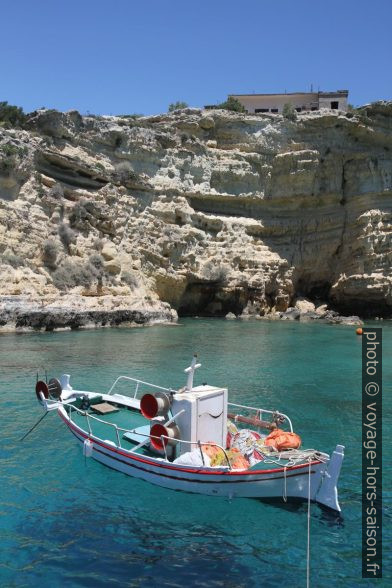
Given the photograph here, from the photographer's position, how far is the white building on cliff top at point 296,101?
5066cm

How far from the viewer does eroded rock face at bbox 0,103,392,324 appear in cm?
3550

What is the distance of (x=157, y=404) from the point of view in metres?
9.33

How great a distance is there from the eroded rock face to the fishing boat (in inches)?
930

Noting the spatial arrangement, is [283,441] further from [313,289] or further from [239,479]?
[313,289]

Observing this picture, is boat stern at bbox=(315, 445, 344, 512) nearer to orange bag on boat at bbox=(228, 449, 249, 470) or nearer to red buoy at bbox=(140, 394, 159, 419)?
orange bag on boat at bbox=(228, 449, 249, 470)

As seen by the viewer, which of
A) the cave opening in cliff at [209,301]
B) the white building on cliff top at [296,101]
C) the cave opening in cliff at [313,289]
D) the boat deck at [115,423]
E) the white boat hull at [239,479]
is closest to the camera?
the white boat hull at [239,479]

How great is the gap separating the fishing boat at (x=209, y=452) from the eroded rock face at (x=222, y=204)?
77.5ft

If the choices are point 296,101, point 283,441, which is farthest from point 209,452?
point 296,101

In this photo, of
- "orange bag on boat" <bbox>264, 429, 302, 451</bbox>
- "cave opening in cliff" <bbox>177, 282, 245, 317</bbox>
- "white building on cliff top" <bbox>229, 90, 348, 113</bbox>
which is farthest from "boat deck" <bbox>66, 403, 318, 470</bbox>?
"white building on cliff top" <bbox>229, 90, 348, 113</bbox>

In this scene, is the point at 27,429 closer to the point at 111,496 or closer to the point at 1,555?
the point at 111,496

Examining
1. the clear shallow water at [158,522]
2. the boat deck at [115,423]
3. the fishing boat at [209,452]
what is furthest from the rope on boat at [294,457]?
the boat deck at [115,423]

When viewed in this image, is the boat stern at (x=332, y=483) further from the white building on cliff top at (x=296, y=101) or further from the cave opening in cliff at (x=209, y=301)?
the white building on cliff top at (x=296, y=101)

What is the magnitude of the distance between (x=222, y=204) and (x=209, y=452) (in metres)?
36.2

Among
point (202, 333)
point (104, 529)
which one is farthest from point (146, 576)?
point (202, 333)
